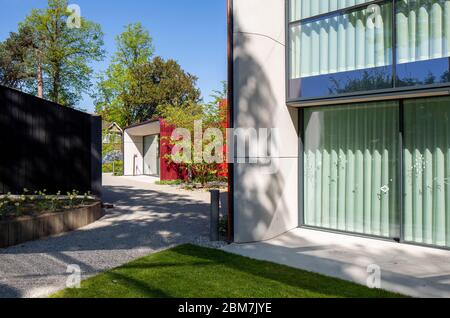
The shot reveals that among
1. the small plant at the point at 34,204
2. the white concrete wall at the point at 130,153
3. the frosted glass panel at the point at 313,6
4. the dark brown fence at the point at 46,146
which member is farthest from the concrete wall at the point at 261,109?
the white concrete wall at the point at 130,153

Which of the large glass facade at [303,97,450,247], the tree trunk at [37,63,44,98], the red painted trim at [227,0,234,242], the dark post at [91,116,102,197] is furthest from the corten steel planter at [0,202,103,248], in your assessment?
the tree trunk at [37,63,44,98]

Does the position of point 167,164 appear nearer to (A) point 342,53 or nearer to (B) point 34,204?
(B) point 34,204

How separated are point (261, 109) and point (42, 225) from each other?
477 centimetres

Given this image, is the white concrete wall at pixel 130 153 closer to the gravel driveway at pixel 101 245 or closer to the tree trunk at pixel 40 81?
the tree trunk at pixel 40 81

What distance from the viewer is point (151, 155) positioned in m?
24.3

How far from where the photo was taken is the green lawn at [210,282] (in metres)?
4.05

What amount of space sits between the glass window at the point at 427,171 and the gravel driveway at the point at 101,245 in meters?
3.95

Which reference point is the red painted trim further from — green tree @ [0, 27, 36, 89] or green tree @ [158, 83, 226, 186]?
green tree @ [0, 27, 36, 89]

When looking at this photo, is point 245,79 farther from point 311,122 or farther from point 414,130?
point 414,130

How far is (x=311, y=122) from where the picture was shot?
752cm

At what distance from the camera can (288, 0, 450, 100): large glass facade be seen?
19.0 ft

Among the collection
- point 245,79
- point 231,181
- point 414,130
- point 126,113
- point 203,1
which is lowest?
point 231,181
